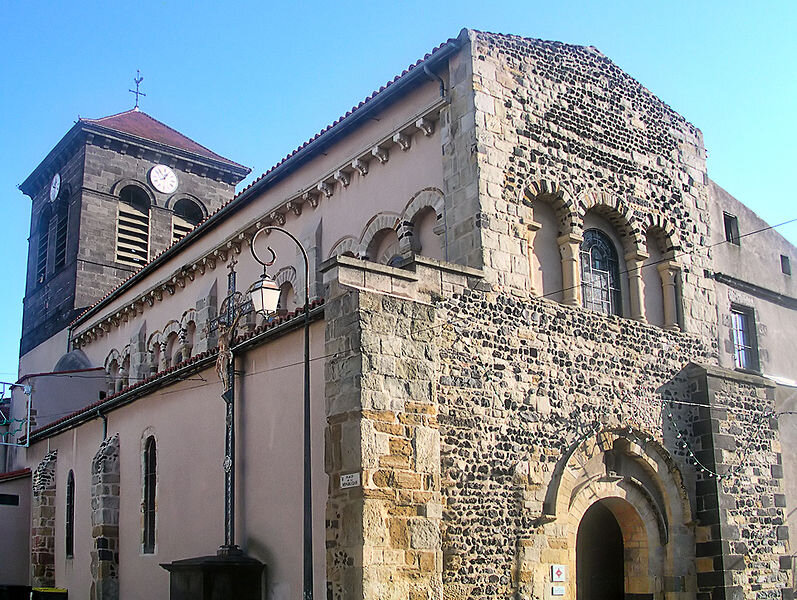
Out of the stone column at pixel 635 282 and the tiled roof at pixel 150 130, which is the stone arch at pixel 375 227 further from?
the tiled roof at pixel 150 130

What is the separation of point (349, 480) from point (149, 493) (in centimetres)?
712

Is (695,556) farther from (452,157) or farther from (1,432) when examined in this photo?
(1,432)

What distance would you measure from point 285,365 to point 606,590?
22.3 feet

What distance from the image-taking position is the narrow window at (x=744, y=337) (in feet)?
62.9

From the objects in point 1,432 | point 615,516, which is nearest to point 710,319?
point 615,516

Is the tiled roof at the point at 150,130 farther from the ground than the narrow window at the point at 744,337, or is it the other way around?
the tiled roof at the point at 150,130

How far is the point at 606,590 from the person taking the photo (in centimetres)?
1625

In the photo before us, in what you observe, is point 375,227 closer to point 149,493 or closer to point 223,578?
point 223,578

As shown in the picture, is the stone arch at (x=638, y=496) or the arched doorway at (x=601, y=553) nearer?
the stone arch at (x=638, y=496)

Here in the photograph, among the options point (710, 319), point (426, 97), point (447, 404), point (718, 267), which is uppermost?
point (426, 97)

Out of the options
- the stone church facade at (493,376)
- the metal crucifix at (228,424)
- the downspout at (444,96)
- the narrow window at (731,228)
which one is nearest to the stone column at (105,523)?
the stone church facade at (493,376)

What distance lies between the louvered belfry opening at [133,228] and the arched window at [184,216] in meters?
1.00

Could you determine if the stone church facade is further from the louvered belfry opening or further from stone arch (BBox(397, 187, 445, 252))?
the louvered belfry opening

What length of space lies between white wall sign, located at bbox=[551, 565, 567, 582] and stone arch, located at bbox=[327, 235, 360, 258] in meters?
6.62
